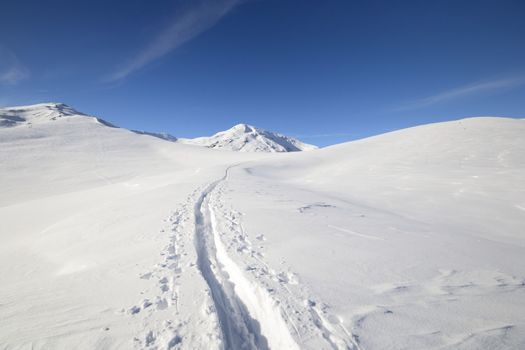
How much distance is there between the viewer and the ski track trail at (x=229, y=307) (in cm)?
296

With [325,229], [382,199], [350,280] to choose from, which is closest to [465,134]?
[382,199]

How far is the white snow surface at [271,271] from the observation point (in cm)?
304

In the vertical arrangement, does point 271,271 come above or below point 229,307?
above

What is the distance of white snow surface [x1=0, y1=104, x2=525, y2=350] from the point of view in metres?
3.04

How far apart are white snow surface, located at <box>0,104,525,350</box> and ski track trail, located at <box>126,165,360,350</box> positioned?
0.02 metres

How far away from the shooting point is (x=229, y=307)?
12.4 feet

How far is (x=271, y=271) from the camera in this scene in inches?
178

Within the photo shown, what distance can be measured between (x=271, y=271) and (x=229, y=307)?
105 cm

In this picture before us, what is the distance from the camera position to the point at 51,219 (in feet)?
33.5

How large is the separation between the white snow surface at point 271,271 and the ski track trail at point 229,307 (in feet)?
0.07

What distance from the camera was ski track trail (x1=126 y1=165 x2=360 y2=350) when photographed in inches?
116

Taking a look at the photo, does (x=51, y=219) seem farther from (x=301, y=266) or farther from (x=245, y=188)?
(x=301, y=266)

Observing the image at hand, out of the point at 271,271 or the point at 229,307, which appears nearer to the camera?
the point at 229,307

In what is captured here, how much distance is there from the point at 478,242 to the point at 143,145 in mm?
45544
